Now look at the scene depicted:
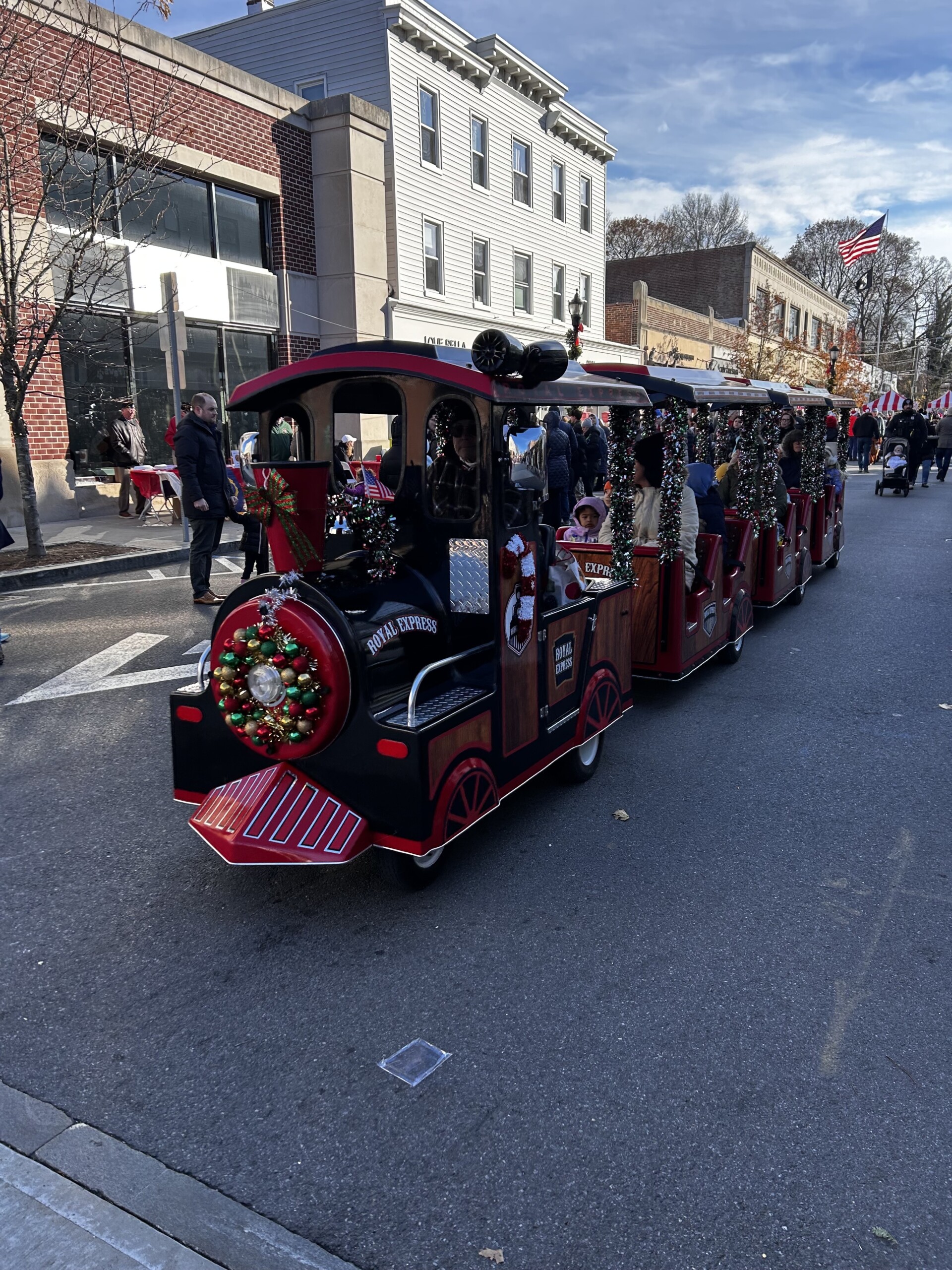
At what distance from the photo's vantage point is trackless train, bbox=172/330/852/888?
3.69 meters

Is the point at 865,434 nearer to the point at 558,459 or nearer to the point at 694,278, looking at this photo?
the point at 558,459

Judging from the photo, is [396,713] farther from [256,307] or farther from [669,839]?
[256,307]

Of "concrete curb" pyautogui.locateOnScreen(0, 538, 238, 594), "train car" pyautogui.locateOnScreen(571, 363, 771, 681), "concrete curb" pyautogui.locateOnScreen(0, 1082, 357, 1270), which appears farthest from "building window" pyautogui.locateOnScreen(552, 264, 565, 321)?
"concrete curb" pyautogui.locateOnScreen(0, 1082, 357, 1270)

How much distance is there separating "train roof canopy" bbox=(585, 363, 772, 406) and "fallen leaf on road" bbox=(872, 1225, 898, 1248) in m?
4.54

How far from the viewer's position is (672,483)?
661 centimetres

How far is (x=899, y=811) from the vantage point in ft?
15.7

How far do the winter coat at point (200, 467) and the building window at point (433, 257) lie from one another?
14108 millimetres

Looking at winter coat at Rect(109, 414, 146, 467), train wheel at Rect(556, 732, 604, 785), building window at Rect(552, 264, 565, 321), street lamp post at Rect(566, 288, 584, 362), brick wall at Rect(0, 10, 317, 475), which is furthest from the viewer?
building window at Rect(552, 264, 565, 321)

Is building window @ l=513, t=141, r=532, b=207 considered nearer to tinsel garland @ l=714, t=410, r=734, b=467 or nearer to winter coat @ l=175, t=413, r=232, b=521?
tinsel garland @ l=714, t=410, r=734, b=467

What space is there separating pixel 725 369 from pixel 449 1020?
41.7m

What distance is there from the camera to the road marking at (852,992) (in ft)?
9.68

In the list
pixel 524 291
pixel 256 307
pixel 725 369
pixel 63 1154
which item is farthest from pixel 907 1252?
pixel 725 369

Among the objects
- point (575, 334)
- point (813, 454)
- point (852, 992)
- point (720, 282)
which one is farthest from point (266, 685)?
point (720, 282)

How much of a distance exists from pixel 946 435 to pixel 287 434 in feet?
80.7
